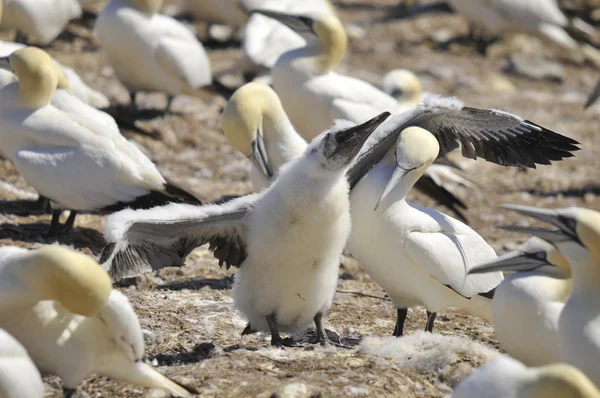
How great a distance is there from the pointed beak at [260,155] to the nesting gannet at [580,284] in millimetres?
2418

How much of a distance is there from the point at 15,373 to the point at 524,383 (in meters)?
1.63

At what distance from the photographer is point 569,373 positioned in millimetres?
3479

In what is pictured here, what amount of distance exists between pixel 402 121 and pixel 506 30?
25.5 feet

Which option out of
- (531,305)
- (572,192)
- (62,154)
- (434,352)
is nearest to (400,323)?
(434,352)

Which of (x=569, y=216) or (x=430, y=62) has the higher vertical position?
(x=569, y=216)

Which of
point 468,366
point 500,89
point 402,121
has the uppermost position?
point 402,121

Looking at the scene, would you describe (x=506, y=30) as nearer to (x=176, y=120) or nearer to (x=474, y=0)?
(x=474, y=0)

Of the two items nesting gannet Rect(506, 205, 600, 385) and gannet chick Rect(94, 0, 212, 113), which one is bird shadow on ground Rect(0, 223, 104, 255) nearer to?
A: gannet chick Rect(94, 0, 212, 113)

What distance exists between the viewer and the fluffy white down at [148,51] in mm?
9070

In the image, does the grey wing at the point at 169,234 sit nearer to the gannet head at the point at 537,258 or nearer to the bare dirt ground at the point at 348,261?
the bare dirt ground at the point at 348,261

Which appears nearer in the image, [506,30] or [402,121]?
[402,121]

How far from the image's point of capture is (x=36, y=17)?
9.64 metres

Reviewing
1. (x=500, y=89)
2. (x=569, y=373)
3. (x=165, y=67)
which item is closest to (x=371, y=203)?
(x=569, y=373)

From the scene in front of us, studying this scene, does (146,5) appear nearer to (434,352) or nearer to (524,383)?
(434,352)
